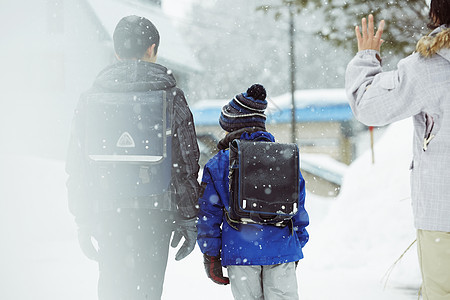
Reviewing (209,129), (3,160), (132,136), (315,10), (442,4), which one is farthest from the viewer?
(209,129)

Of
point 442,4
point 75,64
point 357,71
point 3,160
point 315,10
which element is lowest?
point 3,160

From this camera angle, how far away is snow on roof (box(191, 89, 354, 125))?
26406mm

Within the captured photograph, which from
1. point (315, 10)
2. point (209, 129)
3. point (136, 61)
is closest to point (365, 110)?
point (136, 61)

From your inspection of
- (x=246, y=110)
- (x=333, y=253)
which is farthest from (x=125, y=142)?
(x=333, y=253)

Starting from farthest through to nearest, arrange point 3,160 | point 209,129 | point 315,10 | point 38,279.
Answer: point 209,129
point 3,160
point 315,10
point 38,279

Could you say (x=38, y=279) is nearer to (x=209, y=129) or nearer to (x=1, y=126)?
(x=1, y=126)

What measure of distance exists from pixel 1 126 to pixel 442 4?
20.2 metres

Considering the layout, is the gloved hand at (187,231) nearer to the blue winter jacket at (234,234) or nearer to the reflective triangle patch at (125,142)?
the blue winter jacket at (234,234)

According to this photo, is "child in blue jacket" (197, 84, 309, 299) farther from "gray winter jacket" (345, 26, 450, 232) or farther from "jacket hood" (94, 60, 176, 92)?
"gray winter jacket" (345, 26, 450, 232)

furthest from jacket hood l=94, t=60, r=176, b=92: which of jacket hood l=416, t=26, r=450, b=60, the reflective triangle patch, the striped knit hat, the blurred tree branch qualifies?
the blurred tree branch

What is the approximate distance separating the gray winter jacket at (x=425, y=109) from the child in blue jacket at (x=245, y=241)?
829mm

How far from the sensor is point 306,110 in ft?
90.6

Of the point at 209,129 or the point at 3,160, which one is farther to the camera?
the point at 209,129

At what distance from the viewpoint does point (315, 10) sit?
5844 millimetres
